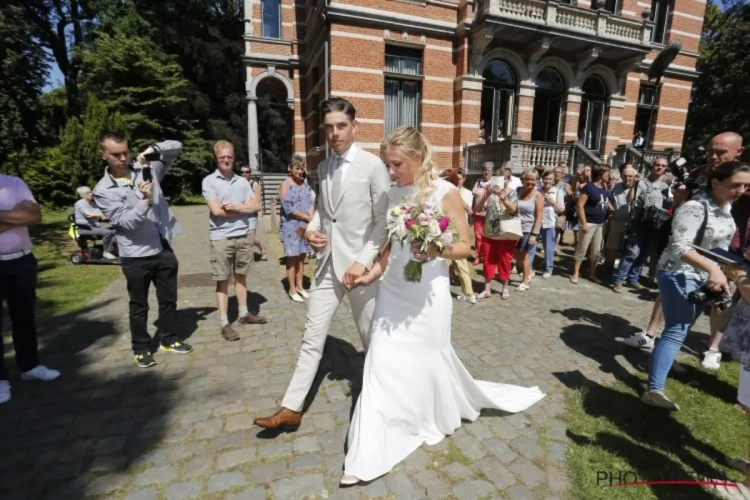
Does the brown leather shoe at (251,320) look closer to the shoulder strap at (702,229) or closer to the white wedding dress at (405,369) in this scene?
the white wedding dress at (405,369)

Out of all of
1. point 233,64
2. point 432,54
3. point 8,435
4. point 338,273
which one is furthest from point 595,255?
point 233,64

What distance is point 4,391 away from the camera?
11.1 ft

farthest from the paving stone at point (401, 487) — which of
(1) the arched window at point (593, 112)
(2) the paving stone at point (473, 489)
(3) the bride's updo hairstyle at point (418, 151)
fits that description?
(1) the arched window at point (593, 112)

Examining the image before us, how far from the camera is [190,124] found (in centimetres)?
2494

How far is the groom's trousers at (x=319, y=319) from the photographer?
2.90 metres

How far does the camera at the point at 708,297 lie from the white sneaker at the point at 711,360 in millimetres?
1648

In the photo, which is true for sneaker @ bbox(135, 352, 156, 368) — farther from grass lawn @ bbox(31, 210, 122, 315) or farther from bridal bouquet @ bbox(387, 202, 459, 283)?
bridal bouquet @ bbox(387, 202, 459, 283)

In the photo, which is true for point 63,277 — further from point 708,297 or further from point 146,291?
point 708,297

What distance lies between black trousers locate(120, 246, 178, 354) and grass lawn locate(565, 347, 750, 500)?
402 cm

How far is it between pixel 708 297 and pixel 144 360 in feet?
16.4

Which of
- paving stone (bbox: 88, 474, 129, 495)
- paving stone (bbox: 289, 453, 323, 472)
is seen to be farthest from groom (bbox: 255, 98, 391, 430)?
paving stone (bbox: 88, 474, 129, 495)

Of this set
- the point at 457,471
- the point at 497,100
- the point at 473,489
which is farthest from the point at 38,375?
the point at 497,100

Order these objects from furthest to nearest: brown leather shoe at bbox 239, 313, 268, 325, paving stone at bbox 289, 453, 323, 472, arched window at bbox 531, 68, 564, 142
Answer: arched window at bbox 531, 68, 564, 142
brown leather shoe at bbox 239, 313, 268, 325
paving stone at bbox 289, 453, 323, 472

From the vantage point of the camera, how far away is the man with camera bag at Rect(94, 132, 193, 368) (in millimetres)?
3699
